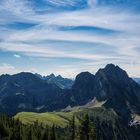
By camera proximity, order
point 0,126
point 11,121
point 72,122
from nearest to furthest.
Result: point 72,122 → point 0,126 → point 11,121

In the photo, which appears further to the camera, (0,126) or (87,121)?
(0,126)

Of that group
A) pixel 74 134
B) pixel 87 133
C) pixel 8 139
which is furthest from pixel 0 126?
pixel 87 133

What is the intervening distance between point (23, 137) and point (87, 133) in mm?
58669

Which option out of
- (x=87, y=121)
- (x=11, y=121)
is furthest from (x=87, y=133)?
(x=11, y=121)

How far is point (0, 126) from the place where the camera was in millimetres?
161750

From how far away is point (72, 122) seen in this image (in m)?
122

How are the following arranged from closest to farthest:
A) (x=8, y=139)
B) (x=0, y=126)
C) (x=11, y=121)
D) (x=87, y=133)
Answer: (x=87, y=133) → (x=8, y=139) → (x=0, y=126) → (x=11, y=121)

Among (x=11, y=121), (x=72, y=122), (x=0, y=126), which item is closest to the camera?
(x=72, y=122)

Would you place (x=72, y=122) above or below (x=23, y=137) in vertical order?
above

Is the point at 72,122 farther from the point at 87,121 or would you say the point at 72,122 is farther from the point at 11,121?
the point at 11,121

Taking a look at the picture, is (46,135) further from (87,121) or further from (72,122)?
(87,121)

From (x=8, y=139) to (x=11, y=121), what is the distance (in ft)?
156

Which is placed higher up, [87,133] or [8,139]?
[87,133]

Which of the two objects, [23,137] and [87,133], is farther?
[23,137]
